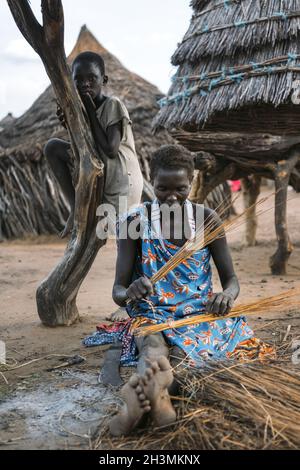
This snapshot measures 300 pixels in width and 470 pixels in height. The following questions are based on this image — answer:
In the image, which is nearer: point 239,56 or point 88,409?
point 88,409

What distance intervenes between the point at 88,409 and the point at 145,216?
2.99 ft

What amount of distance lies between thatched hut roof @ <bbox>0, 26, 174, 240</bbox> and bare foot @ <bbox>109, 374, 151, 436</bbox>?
Result: 697 cm

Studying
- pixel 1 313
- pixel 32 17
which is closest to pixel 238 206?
pixel 1 313

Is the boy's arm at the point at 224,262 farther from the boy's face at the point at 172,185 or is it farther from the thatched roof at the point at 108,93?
the thatched roof at the point at 108,93

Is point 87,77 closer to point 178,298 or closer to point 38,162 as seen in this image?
point 178,298

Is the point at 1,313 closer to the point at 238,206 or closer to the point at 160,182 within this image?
the point at 160,182

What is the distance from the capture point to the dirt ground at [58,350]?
2.05 metres

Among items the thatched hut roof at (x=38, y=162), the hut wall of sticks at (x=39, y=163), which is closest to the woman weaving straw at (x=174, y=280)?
the hut wall of sticks at (x=39, y=163)

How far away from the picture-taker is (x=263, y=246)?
24.1ft

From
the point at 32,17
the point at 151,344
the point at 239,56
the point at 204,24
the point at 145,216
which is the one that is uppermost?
the point at 204,24

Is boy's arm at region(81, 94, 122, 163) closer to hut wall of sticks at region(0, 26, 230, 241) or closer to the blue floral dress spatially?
the blue floral dress

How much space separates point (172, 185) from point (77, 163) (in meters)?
1.06

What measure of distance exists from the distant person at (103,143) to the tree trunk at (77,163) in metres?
0.10

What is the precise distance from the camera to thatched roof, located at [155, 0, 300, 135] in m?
4.91
